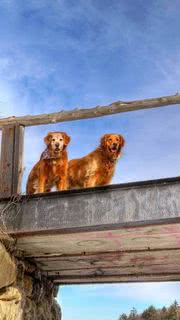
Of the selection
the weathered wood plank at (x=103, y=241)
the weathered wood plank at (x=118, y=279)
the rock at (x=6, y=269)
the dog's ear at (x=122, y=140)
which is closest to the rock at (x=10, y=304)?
the rock at (x=6, y=269)

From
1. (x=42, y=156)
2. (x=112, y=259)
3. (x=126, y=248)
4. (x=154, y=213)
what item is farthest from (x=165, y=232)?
(x=42, y=156)

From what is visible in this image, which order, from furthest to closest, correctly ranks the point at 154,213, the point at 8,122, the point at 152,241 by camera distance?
1. the point at 8,122
2. the point at 152,241
3. the point at 154,213

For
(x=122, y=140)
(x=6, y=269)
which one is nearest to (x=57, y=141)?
(x=122, y=140)

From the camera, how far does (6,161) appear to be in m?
6.61

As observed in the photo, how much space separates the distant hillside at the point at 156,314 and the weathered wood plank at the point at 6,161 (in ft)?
26.7

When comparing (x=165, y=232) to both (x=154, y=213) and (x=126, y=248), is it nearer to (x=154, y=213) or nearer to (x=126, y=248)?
(x=154, y=213)

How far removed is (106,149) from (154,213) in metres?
1.73

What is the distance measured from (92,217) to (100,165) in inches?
55.2

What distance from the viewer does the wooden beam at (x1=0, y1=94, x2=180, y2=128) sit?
6.29 m

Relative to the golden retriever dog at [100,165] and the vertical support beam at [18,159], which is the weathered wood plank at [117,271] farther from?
the vertical support beam at [18,159]

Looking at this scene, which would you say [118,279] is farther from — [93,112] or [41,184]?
[93,112]

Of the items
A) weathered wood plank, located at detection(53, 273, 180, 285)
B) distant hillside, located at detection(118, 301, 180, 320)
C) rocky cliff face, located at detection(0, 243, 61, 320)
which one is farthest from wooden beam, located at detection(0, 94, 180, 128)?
distant hillside, located at detection(118, 301, 180, 320)

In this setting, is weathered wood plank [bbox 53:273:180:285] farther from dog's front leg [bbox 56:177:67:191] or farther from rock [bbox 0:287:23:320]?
dog's front leg [bbox 56:177:67:191]

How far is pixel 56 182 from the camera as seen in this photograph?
6945 mm
